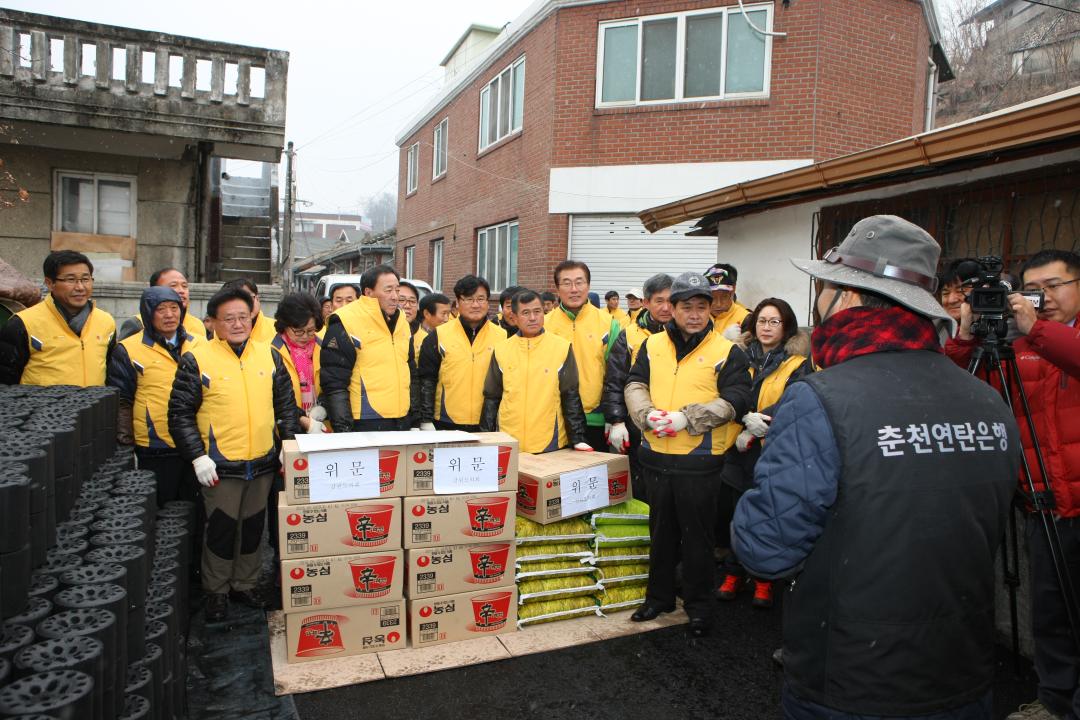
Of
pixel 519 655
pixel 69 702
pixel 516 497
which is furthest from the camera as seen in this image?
pixel 516 497

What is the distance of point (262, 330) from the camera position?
5.61 m

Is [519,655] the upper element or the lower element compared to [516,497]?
lower

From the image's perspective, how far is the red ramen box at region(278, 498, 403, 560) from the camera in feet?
12.6

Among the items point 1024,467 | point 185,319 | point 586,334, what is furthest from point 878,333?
point 185,319

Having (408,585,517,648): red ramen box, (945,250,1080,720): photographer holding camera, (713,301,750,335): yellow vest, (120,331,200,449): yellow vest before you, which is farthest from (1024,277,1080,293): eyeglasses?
(120,331,200,449): yellow vest

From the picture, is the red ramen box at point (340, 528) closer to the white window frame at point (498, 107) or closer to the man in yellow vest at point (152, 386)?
the man in yellow vest at point (152, 386)

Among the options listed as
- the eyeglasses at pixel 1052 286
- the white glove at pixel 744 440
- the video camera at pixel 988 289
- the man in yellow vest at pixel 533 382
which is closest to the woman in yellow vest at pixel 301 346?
the man in yellow vest at pixel 533 382

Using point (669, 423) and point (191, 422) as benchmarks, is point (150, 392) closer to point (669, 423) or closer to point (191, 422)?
point (191, 422)

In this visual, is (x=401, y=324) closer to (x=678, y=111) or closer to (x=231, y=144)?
(x=231, y=144)

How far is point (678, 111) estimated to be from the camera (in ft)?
39.5

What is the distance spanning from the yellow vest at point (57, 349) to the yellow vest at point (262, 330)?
3.31ft

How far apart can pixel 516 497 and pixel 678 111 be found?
30.8 feet

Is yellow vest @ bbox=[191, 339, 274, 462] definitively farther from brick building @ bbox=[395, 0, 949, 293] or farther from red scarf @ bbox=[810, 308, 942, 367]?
brick building @ bbox=[395, 0, 949, 293]

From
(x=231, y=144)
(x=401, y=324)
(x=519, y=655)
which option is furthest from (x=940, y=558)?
(x=231, y=144)
